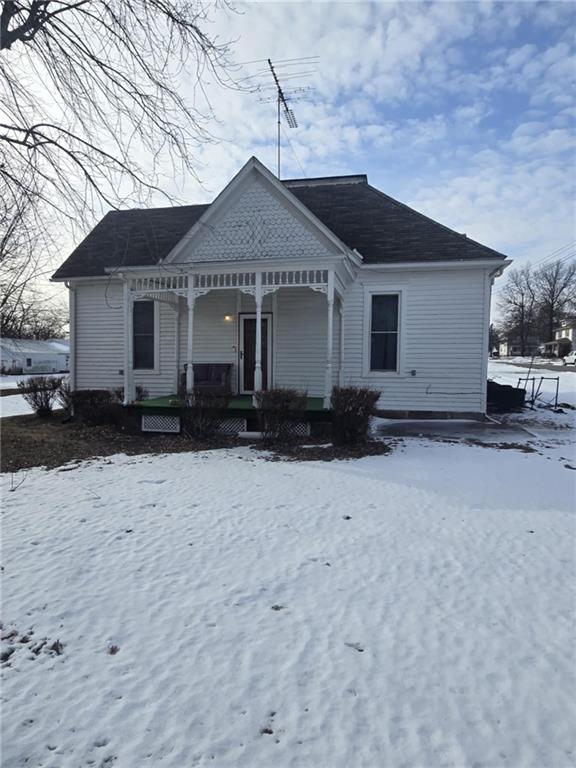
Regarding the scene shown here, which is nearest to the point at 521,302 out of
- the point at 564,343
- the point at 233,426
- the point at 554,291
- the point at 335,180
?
the point at 554,291

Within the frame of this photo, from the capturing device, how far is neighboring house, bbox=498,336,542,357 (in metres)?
73.9

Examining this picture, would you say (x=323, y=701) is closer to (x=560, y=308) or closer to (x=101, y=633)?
(x=101, y=633)

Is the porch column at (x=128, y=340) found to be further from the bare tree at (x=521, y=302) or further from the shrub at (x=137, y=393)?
the bare tree at (x=521, y=302)

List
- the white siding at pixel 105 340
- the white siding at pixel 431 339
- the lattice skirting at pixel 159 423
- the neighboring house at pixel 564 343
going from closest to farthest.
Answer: the lattice skirting at pixel 159 423 < the white siding at pixel 431 339 < the white siding at pixel 105 340 < the neighboring house at pixel 564 343

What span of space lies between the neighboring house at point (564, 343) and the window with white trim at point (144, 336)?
6409 centimetres

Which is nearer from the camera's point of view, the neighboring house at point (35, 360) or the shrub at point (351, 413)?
the shrub at point (351, 413)

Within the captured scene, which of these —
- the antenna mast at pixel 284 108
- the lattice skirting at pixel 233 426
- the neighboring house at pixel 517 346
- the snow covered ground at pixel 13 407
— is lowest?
the snow covered ground at pixel 13 407

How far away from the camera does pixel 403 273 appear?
33.8ft

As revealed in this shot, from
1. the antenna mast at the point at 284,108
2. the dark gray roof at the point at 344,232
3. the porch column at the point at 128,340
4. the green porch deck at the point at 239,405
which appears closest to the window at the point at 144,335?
the dark gray roof at the point at 344,232

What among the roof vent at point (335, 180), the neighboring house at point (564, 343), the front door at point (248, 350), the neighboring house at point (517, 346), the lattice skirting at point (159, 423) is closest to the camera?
the lattice skirting at point (159, 423)

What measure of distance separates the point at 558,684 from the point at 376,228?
1069 centimetres

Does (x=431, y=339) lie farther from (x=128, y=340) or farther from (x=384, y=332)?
(x=128, y=340)

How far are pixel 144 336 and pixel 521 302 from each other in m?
75.8

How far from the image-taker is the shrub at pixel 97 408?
9.14 m
